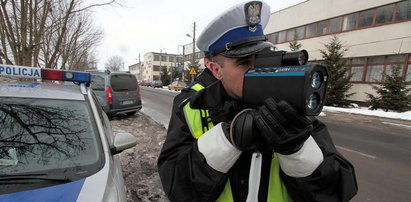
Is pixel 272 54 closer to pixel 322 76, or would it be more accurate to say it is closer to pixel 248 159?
pixel 322 76

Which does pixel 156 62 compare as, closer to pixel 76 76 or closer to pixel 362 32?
pixel 362 32

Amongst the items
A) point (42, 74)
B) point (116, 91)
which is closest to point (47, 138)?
point (42, 74)

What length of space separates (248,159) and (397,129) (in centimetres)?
898

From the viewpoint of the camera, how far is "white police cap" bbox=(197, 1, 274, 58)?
101cm

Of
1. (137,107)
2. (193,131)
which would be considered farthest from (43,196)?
(137,107)

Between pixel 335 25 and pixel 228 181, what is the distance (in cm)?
1847

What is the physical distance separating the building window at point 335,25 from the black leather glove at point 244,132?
1830 cm

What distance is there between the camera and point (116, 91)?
7379mm

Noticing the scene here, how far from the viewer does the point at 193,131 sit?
1.05 meters

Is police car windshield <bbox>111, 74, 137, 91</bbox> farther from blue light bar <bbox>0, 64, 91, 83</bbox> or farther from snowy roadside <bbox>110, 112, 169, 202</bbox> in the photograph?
blue light bar <bbox>0, 64, 91, 83</bbox>

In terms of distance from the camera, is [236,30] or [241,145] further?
[236,30]

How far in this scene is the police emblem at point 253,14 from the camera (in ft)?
3.47

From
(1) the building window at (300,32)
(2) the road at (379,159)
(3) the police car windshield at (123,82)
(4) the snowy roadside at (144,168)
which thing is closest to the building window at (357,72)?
(1) the building window at (300,32)

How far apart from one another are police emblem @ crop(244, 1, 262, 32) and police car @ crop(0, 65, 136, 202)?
120 cm
